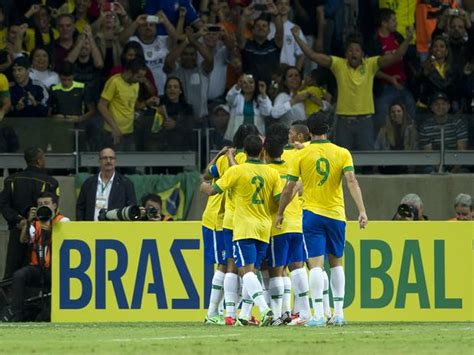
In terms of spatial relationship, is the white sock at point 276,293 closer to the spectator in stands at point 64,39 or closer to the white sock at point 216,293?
the white sock at point 216,293

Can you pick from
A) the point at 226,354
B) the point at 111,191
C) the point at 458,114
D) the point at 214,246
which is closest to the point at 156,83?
the point at 111,191

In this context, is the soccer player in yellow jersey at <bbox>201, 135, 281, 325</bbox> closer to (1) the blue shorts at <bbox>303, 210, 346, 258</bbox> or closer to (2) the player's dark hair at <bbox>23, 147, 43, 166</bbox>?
(1) the blue shorts at <bbox>303, 210, 346, 258</bbox>

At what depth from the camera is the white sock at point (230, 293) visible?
51.5ft

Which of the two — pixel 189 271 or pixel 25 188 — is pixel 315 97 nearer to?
pixel 189 271

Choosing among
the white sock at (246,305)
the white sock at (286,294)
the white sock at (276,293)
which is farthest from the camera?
the white sock at (286,294)

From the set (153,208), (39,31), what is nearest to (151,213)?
(153,208)

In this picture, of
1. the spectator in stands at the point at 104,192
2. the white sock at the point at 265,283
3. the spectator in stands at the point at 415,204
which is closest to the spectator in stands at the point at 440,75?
the spectator in stands at the point at 415,204

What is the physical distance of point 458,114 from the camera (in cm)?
2080

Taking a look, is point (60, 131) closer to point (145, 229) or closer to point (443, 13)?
point (145, 229)

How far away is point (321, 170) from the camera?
15.3 metres

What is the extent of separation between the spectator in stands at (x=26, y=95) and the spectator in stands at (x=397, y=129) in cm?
437

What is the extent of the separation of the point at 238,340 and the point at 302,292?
2921mm

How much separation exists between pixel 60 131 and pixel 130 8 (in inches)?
111

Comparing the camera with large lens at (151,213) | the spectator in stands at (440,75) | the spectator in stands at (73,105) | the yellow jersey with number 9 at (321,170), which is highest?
the spectator in stands at (440,75)
